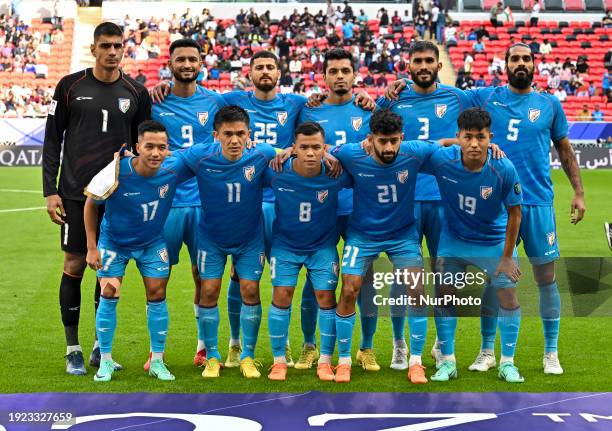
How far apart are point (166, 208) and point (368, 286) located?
59.9 inches

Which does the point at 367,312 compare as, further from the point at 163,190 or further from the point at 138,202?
the point at 138,202

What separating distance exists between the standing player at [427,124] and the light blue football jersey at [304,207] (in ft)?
2.34

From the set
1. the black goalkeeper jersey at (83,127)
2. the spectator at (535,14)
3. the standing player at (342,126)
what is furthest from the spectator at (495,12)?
the black goalkeeper jersey at (83,127)

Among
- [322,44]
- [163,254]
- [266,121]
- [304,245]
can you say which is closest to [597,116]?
[322,44]

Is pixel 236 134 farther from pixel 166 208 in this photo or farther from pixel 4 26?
pixel 4 26

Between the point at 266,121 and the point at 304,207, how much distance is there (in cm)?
94

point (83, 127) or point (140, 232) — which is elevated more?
point (83, 127)

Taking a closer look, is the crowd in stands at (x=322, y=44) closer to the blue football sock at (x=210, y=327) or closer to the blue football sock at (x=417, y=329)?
the blue football sock at (x=210, y=327)

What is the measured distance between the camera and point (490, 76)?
108ft

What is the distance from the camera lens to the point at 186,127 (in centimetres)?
714

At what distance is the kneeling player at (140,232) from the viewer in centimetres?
647

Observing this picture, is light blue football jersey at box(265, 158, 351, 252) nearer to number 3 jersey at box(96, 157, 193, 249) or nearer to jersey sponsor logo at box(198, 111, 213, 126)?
number 3 jersey at box(96, 157, 193, 249)

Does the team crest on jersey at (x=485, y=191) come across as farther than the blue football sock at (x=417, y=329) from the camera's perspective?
No

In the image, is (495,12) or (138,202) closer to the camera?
(138,202)
